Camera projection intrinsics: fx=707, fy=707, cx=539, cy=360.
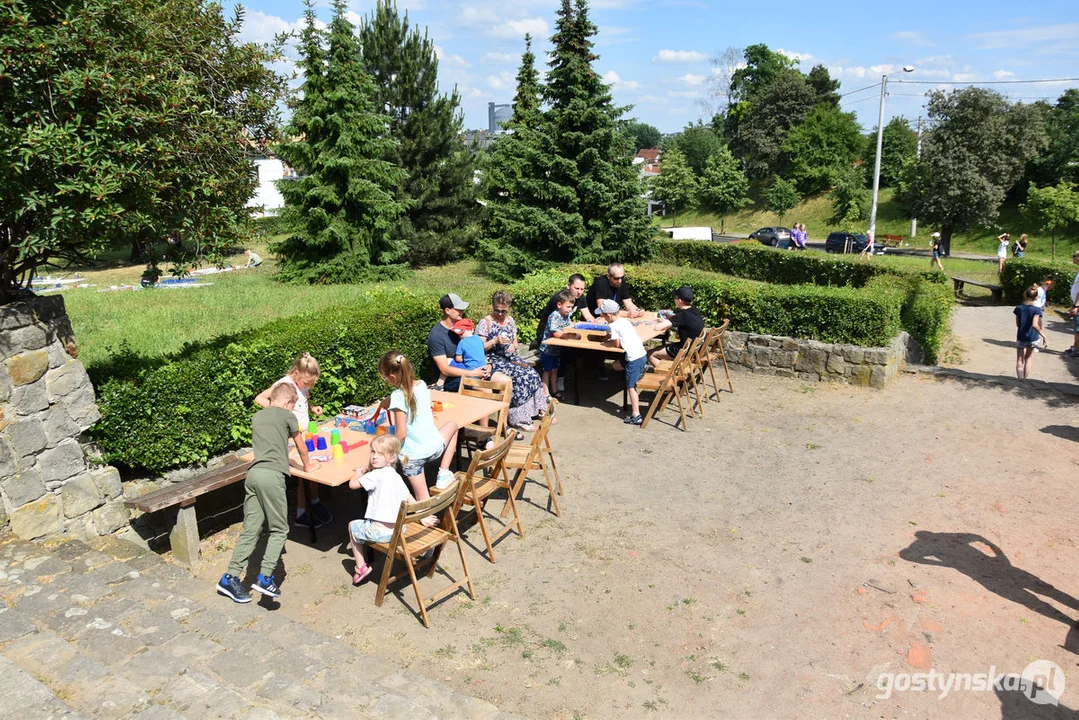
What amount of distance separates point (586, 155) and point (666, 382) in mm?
12613

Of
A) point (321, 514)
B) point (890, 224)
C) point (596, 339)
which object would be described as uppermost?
point (890, 224)

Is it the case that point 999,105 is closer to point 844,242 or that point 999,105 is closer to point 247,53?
point 844,242

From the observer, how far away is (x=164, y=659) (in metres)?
3.87

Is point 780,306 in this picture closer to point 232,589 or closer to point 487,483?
point 487,483

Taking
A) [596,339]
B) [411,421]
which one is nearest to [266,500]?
[411,421]

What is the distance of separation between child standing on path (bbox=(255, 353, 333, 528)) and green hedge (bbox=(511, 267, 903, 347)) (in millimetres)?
5888

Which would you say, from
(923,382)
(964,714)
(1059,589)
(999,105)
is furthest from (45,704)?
(999,105)

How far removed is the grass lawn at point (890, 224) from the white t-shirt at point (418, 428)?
87.2ft

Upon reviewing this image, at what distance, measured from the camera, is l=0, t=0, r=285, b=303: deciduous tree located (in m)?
4.55

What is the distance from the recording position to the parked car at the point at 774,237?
3559 centimetres

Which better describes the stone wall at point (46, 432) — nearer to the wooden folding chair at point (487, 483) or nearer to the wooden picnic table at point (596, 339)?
the wooden folding chair at point (487, 483)

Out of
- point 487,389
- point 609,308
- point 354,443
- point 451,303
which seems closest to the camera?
point 354,443

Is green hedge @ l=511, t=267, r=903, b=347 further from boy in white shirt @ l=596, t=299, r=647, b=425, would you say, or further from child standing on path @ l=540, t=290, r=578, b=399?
boy in white shirt @ l=596, t=299, r=647, b=425

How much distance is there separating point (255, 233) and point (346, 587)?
3.55m
